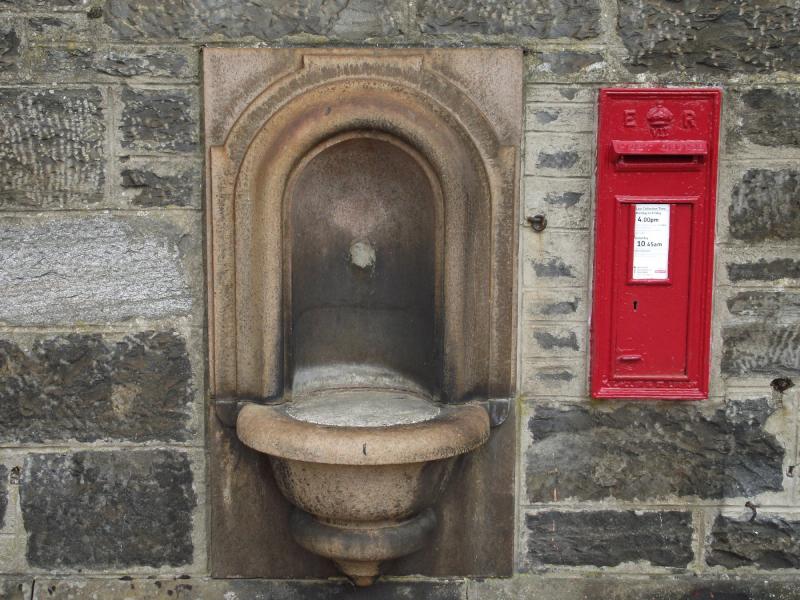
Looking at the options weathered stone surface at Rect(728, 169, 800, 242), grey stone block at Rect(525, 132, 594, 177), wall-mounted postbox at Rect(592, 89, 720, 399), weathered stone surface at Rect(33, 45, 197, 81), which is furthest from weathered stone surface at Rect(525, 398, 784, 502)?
weathered stone surface at Rect(33, 45, 197, 81)

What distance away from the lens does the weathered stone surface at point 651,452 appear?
2.96 m

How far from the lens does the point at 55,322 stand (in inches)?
115

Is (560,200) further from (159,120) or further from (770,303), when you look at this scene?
(159,120)

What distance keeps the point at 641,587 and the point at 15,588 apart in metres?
2.23

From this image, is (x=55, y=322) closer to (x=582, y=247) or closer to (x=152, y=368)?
(x=152, y=368)

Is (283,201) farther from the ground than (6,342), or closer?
farther from the ground

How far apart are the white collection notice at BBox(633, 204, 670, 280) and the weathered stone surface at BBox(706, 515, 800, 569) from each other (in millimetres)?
924

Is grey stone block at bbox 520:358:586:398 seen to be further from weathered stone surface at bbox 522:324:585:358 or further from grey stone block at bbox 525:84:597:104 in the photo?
grey stone block at bbox 525:84:597:104

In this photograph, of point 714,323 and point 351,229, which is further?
point 351,229

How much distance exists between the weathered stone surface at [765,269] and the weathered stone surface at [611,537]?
86cm

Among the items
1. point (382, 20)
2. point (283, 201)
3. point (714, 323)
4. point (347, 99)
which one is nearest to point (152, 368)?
point (283, 201)

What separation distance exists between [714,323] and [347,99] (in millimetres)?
1466

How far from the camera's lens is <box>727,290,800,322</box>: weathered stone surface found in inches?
114

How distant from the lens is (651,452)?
9.78 feet
